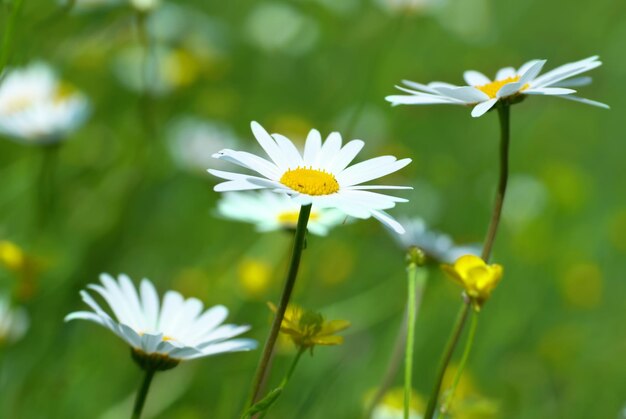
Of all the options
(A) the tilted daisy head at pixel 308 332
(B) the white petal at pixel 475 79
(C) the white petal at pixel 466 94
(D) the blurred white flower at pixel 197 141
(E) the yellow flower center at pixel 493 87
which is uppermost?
(D) the blurred white flower at pixel 197 141

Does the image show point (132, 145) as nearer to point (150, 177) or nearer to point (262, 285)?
point (150, 177)

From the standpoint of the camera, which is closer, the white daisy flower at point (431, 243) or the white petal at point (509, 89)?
the white petal at point (509, 89)

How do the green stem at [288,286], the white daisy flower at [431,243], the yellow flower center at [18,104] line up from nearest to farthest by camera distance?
the green stem at [288,286] < the white daisy flower at [431,243] < the yellow flower center at [18,104]

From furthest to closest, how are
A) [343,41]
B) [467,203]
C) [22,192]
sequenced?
[343,41] < [467,203] < [22,192]

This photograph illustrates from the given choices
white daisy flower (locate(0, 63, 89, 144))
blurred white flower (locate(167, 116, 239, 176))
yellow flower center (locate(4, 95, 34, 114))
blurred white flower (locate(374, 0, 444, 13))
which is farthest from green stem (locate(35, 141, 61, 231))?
blurred white flower (locate(374, 0, 444, 13))

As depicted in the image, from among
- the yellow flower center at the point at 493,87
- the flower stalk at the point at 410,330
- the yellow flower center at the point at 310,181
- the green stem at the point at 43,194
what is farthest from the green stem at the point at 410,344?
the green stem at the point at 43,194

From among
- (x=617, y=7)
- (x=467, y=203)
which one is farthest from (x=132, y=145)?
(x=617, y=7)

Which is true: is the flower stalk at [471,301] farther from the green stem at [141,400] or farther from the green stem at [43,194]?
the green stem at [43,194]
